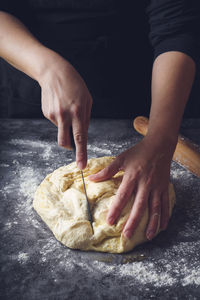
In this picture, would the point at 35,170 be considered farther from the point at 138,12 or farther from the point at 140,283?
the point at 138,12

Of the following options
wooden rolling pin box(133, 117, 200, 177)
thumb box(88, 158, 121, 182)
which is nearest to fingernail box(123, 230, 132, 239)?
thumb box(88, 158, 121, 182)

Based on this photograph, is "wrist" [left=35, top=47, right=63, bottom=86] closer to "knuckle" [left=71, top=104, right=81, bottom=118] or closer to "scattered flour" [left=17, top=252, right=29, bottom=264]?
"knuckle" [left=71, top=104, right=81, bottom=118]

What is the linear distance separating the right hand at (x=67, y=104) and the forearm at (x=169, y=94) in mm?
378

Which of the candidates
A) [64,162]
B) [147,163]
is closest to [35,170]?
A: [64,162]

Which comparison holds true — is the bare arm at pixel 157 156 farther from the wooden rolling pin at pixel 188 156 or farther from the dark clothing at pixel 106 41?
the wooden rolling pin at pixel 188 156

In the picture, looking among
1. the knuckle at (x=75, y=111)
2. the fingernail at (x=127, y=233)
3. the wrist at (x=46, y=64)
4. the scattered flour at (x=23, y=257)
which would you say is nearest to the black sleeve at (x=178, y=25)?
the wrist at (x=46, y=64)

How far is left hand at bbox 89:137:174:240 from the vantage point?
127cm

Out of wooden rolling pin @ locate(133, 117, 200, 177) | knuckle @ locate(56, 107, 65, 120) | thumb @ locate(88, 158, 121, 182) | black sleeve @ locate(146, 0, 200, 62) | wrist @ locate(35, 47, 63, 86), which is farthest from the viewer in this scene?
wooden rolling pin @ locate(133, 117, 200, 177)

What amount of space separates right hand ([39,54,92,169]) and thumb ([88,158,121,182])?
184 millimetres

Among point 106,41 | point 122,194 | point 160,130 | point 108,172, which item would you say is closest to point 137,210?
point 122,194

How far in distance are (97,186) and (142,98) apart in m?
0.88

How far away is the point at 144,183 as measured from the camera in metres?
1.31

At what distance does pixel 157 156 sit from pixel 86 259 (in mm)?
493

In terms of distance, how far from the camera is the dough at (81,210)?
1.28 meters
